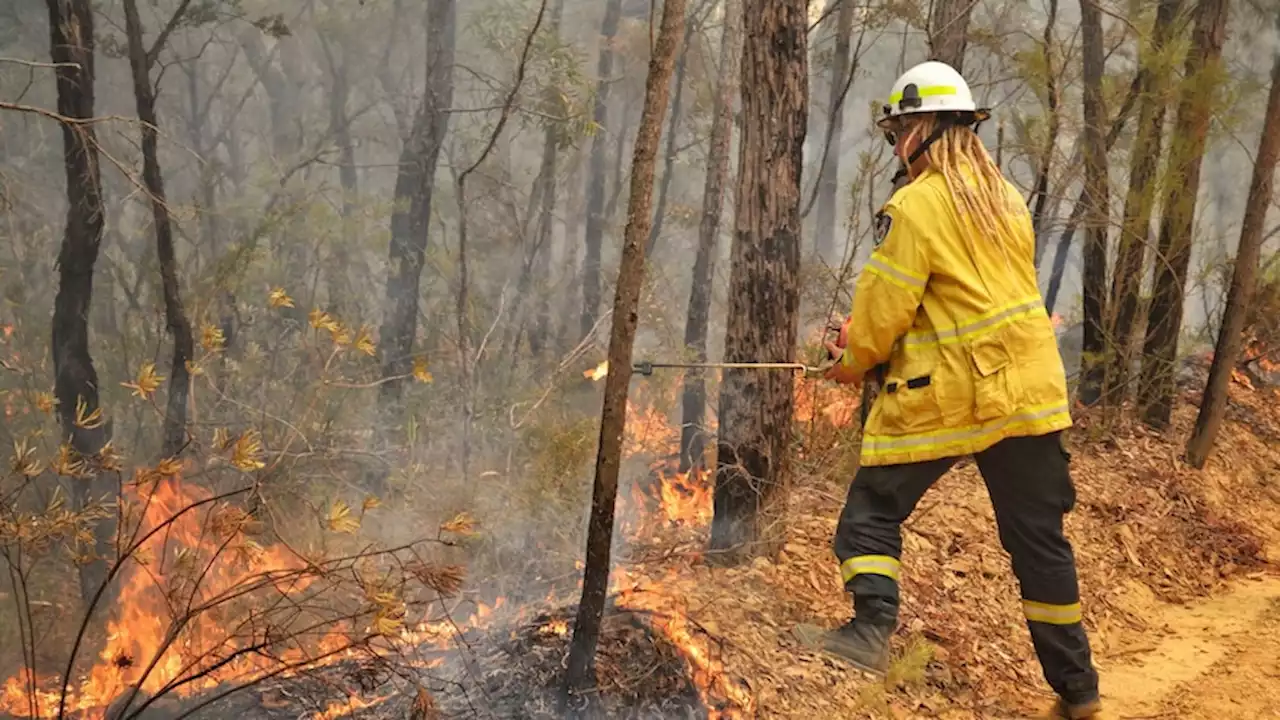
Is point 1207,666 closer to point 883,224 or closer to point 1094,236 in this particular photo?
point 883,224

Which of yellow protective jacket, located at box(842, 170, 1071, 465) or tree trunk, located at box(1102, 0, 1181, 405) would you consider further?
tree trunk, located at box(1102, 0, 1181, 405)

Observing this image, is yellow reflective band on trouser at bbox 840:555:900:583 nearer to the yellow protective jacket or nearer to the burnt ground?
the yellow protective jacket

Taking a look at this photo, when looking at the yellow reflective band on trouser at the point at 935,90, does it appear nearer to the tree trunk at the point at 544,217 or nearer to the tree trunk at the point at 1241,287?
the tree trunk at the point at 1241,287

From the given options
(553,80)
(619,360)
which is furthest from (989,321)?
(553,80)

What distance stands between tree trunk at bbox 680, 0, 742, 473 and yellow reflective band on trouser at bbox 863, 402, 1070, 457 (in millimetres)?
5872

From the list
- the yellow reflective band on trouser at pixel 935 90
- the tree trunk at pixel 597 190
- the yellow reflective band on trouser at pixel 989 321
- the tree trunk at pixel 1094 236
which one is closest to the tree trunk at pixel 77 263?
the yellow reflective band on trouser at pixel 935 90

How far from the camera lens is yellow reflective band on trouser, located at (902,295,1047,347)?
3.40 m

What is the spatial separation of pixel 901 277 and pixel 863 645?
155 centimetres

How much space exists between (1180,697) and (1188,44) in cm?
549

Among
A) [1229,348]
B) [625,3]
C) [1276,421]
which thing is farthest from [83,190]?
[625,3]

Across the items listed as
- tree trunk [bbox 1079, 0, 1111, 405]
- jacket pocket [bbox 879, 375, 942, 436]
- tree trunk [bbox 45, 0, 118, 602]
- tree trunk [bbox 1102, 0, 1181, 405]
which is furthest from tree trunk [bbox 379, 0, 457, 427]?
jacket pocket [bbox 879, 375, 942, 436]

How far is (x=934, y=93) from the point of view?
11.8ft

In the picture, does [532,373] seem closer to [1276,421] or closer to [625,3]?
[1276,421]

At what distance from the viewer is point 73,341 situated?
8.38 meters
